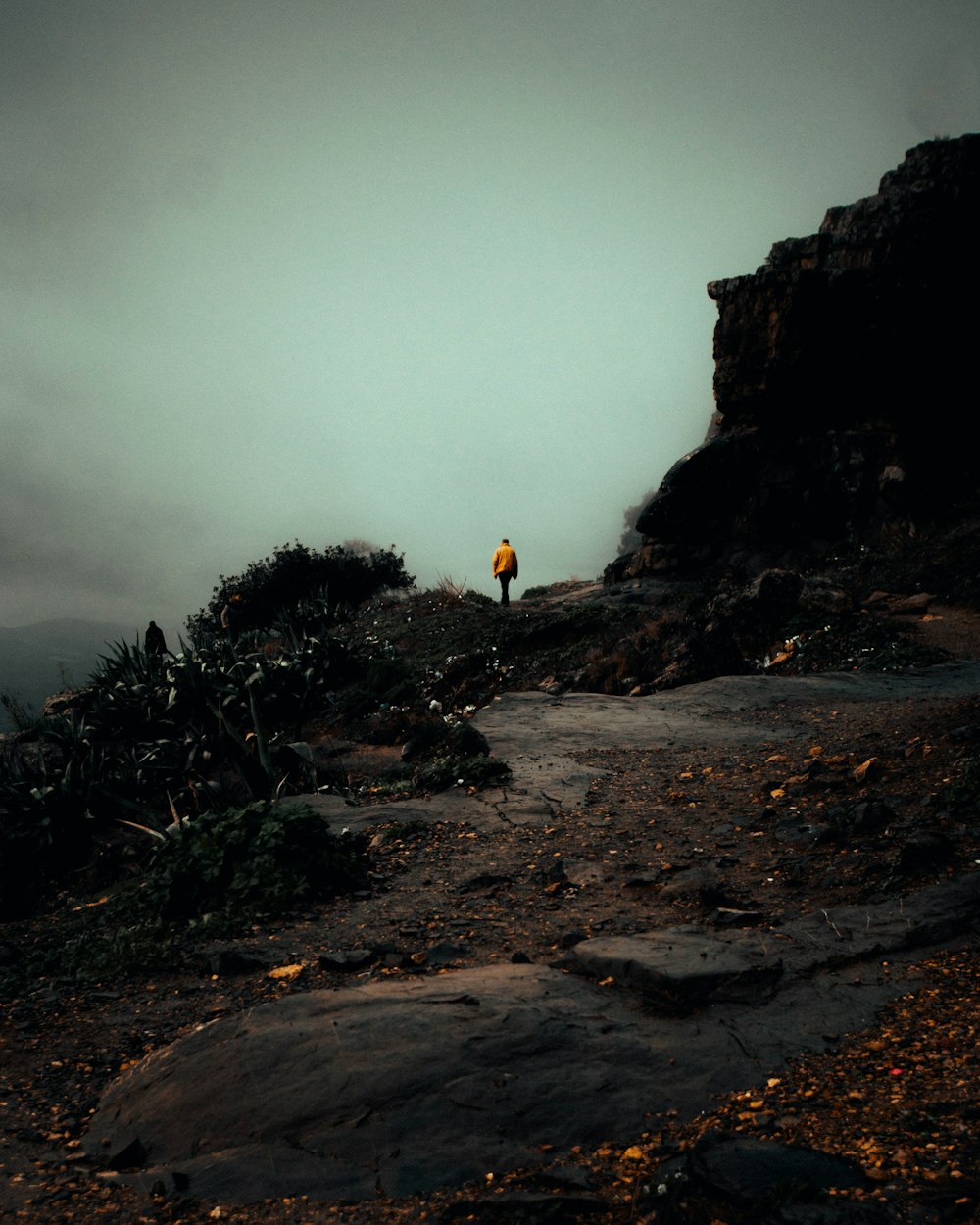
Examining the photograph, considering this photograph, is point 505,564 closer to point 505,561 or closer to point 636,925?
point 505,561

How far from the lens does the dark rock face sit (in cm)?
1814

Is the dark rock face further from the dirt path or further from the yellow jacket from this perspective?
the dirt path

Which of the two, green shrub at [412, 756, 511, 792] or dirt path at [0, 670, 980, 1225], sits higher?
green shrub at [412, 756, 511, 792]

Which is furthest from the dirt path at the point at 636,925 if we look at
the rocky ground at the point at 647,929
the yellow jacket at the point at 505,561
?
the yellow jacket at the point at 505,561

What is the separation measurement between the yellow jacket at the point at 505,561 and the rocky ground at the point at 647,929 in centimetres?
1257

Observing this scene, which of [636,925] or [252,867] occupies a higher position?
[252,867]

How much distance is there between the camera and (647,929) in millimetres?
4102

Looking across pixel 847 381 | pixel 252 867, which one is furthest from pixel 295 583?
pixel 252 867

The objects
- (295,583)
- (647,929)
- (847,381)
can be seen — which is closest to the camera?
(647,929)

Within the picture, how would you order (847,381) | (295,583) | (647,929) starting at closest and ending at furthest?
(647,929) < (847,381) < (295,583)

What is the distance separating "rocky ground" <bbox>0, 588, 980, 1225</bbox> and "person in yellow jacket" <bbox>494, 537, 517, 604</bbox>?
495 inches

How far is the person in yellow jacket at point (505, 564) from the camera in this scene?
20.5 metres

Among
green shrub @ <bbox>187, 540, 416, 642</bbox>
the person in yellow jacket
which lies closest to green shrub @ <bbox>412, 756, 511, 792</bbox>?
the person in yellow jacket

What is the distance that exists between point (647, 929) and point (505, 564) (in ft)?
54.5
